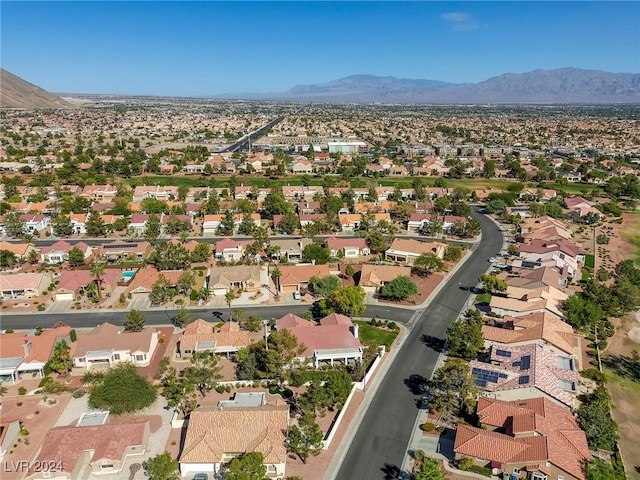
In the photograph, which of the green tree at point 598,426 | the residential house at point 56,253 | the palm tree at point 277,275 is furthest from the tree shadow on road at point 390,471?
the residential house at point 56,253

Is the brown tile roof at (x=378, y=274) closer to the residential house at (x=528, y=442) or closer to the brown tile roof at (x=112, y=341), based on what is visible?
the residential house at (x=528, y=442)

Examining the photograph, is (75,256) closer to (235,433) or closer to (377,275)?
(377,275)

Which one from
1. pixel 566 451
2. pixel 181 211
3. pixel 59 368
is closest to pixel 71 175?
pixel 181 211

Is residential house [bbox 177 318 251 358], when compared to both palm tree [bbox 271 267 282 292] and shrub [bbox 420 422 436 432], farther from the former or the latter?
shrub [bbox 420 422 436 432]

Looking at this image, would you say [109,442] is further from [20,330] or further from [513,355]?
[513,355]

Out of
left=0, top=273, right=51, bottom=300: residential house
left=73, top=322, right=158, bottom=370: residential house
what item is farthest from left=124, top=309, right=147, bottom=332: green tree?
left=0, top=273, right=51, bottom=300: residential house

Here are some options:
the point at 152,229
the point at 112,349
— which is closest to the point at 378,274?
the point at 112,349
